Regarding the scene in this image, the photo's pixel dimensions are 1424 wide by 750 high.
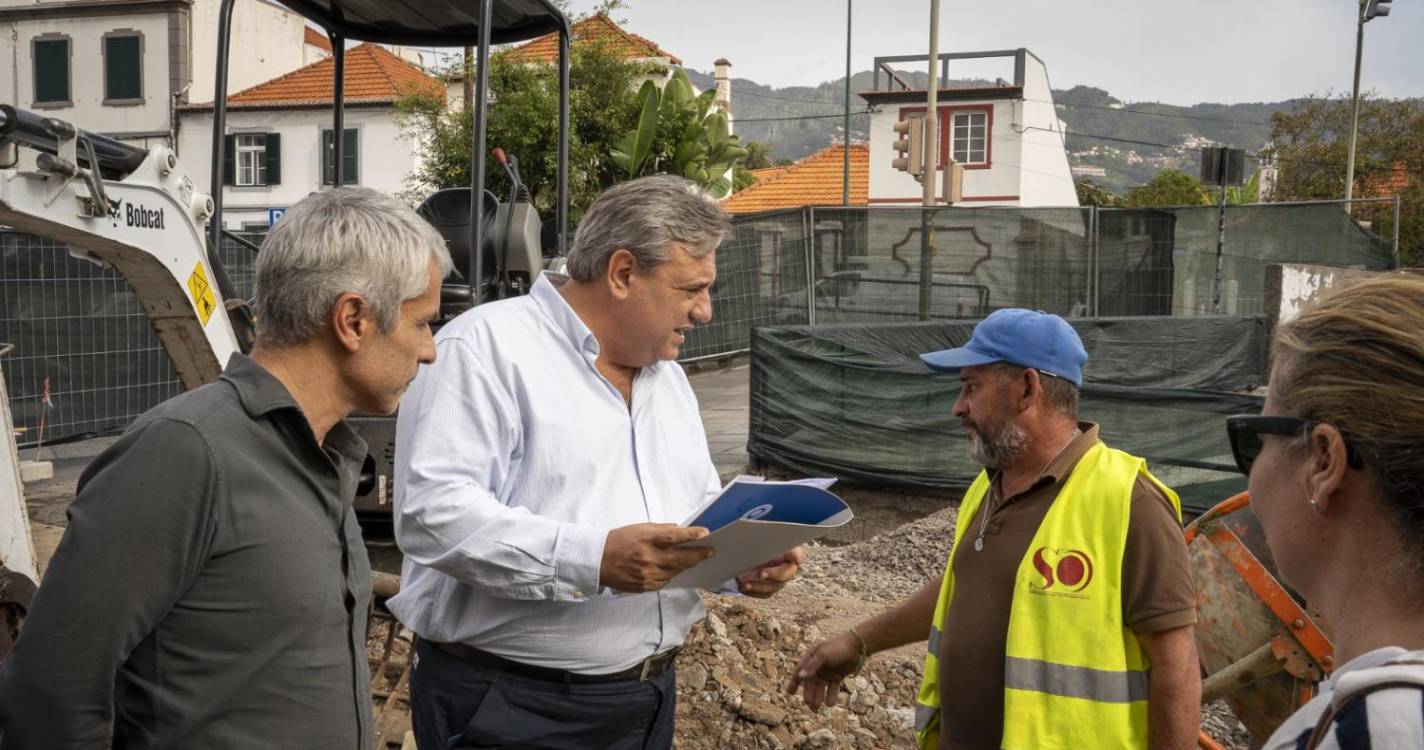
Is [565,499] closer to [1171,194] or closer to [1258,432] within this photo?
[1258,432]

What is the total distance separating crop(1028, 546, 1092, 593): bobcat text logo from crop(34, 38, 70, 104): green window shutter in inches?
1654

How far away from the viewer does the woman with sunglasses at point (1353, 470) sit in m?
1.37

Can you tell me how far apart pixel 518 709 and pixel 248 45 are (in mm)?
41746

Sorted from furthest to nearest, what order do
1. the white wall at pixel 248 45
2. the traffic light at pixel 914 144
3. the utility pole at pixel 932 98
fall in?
the white wall at pixel 248 45
the traffic light at pixel 914 144
the utility pole at pixel 932 98

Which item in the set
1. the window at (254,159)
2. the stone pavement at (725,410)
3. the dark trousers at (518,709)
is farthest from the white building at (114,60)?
the dark trousers at (518,709)

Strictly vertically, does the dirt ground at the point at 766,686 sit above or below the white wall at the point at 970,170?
below

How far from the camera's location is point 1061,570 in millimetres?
2867

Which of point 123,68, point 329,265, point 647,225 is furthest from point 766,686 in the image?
point 123,68

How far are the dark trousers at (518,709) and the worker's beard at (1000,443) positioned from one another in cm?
105

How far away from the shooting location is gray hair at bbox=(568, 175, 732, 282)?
9.31ft

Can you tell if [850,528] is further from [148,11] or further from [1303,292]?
[148,11]

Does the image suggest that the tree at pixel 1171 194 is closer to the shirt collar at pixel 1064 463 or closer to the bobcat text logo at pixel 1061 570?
the shirt collar at pixel 1064 463

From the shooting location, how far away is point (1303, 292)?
14.8 metres

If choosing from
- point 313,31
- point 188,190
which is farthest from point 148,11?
point 188,190
